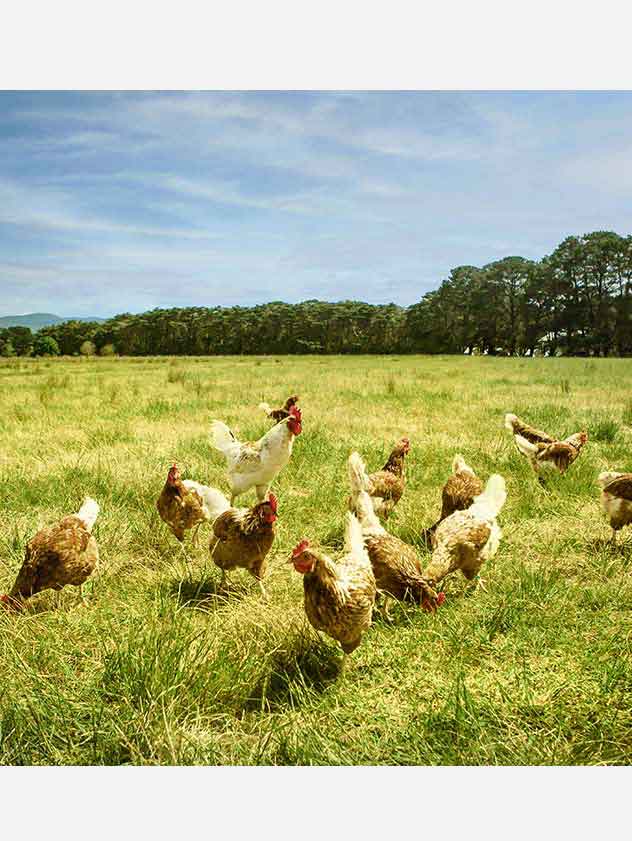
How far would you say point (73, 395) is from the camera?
12430 millimetres

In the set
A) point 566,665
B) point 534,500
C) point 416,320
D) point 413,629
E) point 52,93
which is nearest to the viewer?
point 566,665

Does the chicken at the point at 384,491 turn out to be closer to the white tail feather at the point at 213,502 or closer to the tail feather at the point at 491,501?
the tail feather at the point at 491,501

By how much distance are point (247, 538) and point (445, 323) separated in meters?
23.2

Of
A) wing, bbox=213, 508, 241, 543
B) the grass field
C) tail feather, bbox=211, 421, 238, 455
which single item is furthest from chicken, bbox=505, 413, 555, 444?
wing, bbox=213, 508, 241, 543

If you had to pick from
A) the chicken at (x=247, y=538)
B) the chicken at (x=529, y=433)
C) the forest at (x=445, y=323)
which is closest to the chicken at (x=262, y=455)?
the chicken at (x=247, y=538)

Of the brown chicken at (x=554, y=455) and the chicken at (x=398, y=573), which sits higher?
the brown chicken at (x=554, y=455)

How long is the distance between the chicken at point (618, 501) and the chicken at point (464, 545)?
0.94 metres

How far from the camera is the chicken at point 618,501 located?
3.77 metres

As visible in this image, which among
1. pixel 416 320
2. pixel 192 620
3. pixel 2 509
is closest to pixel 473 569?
Answer: pixel 192 620

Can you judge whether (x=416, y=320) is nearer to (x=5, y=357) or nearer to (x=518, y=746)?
(x=5, y=357)

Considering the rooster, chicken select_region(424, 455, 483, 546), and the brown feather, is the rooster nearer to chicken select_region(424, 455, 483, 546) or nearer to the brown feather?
chicken select_region(424, 455, 483, 546)

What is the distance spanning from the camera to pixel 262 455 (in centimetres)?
429

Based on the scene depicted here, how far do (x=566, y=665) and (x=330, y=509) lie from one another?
253 cm

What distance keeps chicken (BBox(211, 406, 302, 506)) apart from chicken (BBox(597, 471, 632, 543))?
238 cm
